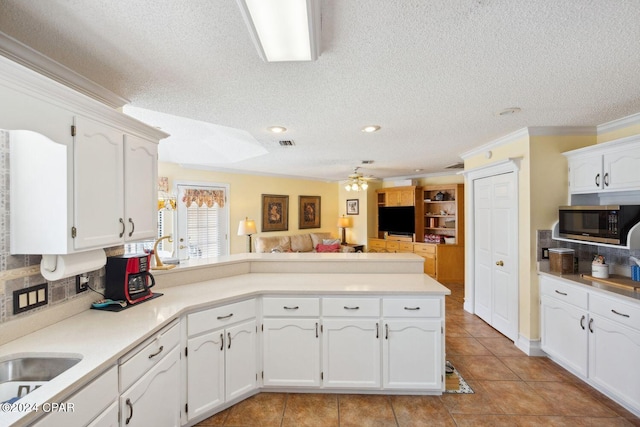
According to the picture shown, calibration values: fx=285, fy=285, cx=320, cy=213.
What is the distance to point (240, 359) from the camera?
2.23 metres

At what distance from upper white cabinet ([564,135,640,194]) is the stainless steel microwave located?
20 cm

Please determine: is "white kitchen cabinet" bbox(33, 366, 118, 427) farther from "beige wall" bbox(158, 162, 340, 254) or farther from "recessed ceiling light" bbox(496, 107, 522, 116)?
"beige wall" bbox(158, 162, 340, 254)

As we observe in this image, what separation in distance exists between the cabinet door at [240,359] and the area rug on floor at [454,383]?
1.64 meters

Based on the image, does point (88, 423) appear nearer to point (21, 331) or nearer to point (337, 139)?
point (21, 331)

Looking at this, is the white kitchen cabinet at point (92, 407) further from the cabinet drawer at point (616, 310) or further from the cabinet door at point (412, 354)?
the cabinet drawer at point (616, 310)

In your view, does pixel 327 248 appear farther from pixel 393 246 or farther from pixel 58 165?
pixel 58 165

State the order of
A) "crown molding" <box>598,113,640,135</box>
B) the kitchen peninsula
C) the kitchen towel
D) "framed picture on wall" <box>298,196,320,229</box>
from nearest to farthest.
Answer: the kitchen towel
the kitchen peninsula
"crown molding" <box>598,113,640,135</box>
"framed picture on wall" <box>298,196,320,229</box>

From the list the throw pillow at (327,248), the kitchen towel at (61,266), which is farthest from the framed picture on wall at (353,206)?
the kitchen towel at (61,266)

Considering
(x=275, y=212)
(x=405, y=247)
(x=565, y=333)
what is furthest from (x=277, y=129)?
(x=405, y=247)

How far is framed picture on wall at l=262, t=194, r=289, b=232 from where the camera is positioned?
6672mm

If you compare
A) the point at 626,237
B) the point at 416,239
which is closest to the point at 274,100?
the point at 626,237

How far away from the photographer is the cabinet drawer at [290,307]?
7.63 feet

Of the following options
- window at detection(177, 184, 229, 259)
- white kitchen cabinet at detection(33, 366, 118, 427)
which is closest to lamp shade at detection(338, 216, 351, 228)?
window at detection(177, 184, 229, 259)

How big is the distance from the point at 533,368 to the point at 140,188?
381cm
